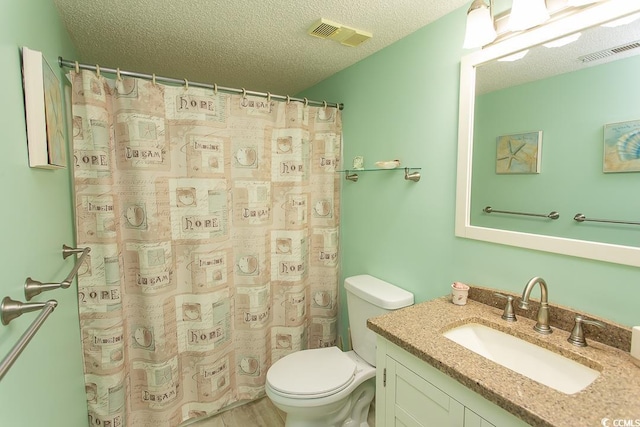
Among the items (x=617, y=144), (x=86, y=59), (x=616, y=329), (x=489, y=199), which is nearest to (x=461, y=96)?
(x=489, y=199)

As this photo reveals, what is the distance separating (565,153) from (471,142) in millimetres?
349

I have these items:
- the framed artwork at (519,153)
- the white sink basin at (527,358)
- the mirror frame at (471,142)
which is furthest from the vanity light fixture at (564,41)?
the white sink basin at (527,358)

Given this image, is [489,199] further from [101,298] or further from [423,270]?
[101,298]

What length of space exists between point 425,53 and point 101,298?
2.07 metres

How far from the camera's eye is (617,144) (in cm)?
96

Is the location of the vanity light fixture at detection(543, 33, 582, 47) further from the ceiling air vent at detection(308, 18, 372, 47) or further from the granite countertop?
the granite countertop

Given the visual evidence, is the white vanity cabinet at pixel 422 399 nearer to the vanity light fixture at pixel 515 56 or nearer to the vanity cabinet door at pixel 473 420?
the vanity cabinet door at pixel 473 420

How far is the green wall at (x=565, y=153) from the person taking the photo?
0.96 metres

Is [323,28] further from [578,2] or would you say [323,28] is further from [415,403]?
[415,403]

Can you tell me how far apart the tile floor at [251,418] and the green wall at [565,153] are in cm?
150

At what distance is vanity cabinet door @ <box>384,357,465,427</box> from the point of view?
3.01 ft

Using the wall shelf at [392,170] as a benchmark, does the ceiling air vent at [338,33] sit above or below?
above

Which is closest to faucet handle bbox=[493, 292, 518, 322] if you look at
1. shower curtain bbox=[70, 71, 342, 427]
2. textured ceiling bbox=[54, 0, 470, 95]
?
shower curtain bbox=[70, 71, 342, 427]

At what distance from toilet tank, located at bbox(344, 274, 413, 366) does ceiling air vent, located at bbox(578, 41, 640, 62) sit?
1.22 m
